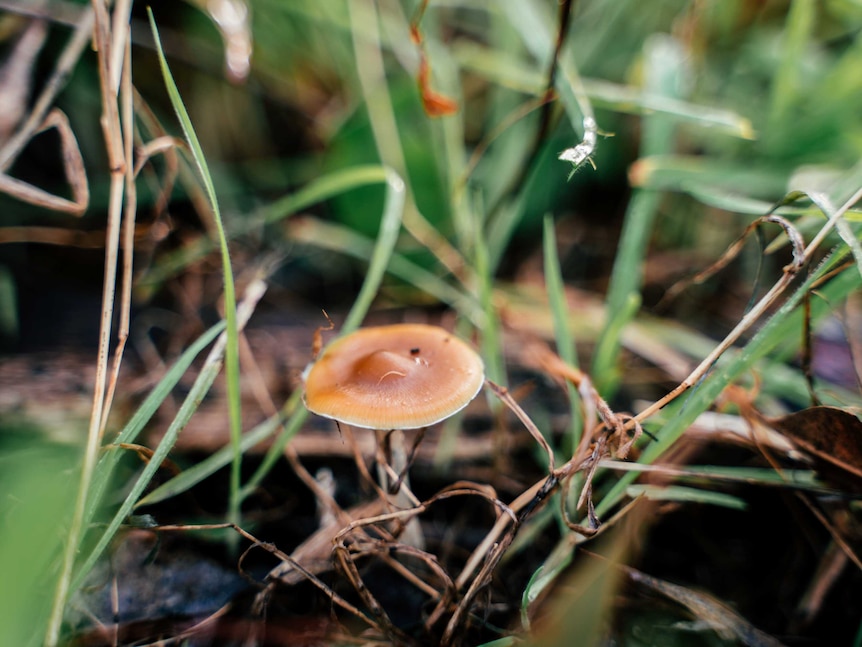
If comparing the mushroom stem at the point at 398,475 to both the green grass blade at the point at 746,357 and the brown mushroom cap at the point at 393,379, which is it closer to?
the brown mushroom cap at the point at 393,379

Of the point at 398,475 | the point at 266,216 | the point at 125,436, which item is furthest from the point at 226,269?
the point at 266,216

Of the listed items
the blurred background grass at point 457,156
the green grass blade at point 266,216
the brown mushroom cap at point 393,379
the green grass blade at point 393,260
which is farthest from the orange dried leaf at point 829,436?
the green grass blade at point 266,216

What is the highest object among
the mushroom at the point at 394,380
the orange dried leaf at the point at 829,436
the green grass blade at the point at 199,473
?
the orange dried leaf at the point at 829,436

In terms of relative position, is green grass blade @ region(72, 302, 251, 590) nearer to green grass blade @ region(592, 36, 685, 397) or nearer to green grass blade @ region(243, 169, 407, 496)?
green grass blade @ region(243, 169, 407, 496)

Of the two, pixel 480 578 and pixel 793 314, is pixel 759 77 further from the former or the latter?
pixel 480 578

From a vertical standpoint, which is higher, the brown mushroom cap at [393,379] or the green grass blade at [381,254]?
the green grass blade at [381,254]

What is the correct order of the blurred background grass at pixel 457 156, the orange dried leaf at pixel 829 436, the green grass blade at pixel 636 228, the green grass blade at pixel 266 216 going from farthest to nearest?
the blurred background grass at pixel 457 156
the green grass blade at pixel 266 216
the green grass blade at pixel 636 228
the orange dried leaf at pixel 829 436

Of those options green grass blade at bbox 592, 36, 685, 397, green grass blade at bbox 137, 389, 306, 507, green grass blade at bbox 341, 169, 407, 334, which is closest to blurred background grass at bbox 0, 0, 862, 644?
green grass blade at bbox 592, 36, 685, 397

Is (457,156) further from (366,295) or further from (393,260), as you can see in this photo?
(366,295)

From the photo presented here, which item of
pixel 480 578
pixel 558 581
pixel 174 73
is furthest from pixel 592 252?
pixel 174 73

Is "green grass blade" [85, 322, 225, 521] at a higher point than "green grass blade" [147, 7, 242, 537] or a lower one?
lower
